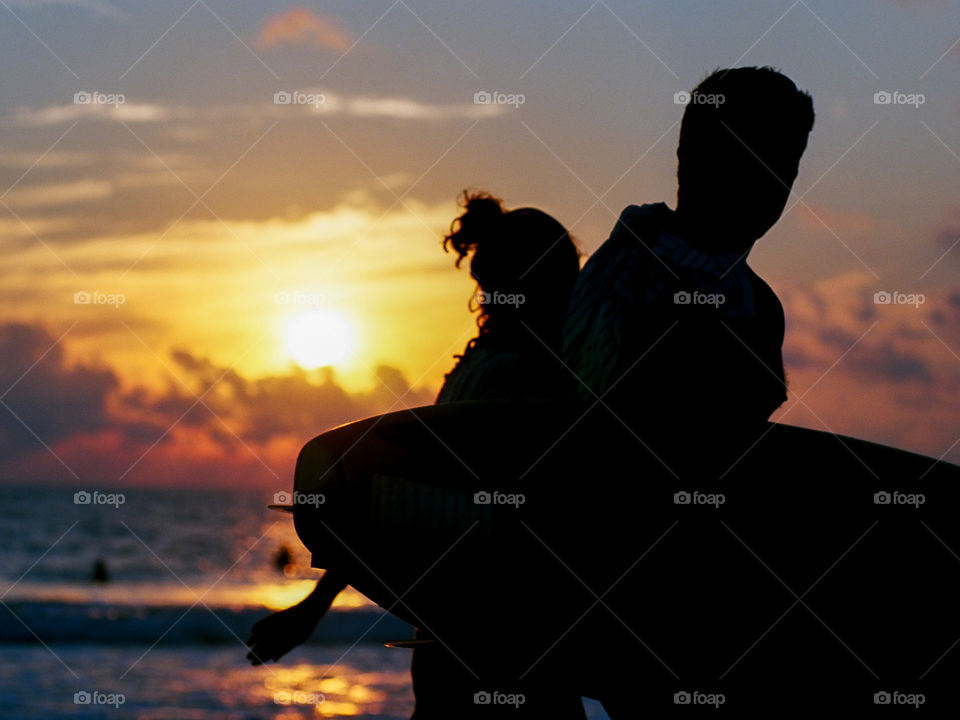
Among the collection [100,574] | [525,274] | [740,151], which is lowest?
[740,151]

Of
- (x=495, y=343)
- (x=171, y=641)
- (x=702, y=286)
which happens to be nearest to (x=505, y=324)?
(x=495, y=343)

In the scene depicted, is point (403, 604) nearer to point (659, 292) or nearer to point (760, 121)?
point (659, 292)

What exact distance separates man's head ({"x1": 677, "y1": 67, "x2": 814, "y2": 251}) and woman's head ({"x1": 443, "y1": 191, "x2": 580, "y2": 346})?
2.87ft

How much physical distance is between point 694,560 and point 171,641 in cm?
1322

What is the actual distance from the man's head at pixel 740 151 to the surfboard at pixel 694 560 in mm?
277

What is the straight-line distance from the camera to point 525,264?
7.38 feet

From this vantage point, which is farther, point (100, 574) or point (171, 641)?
point (100, 574)

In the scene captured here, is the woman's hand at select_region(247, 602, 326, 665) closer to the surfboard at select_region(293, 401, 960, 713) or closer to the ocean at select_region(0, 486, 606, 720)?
the surfboard at select_region(293, 401, 960, 713)

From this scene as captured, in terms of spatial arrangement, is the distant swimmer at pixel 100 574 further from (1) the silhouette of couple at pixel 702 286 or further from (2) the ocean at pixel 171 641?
(1) the silhouette of couple at pixel 702 286

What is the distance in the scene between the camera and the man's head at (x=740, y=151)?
1.31 m

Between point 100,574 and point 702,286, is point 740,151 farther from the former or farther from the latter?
point 100,574

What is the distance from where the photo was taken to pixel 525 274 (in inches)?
88.6

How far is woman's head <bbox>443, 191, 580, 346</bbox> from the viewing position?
2221mm

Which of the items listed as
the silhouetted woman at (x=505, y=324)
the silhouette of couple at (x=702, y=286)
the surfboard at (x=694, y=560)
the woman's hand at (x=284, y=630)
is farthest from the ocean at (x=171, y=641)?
the silhouette of couple at (x=702, y=286)
